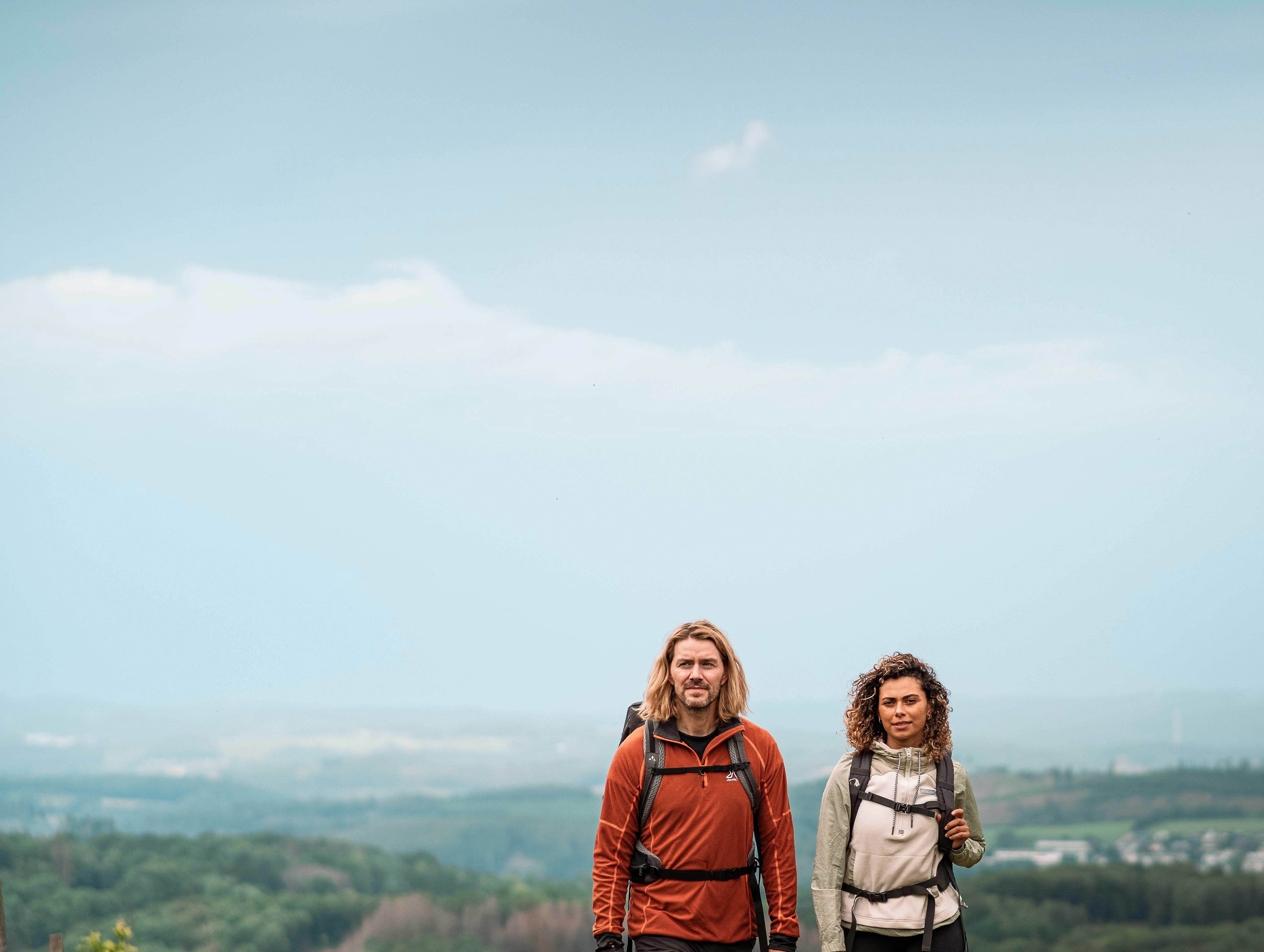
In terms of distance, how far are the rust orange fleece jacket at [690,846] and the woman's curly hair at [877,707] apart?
1.42 feet

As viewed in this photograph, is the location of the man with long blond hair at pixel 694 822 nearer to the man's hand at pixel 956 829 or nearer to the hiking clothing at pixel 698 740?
the hiking clothing at pixel 698 740

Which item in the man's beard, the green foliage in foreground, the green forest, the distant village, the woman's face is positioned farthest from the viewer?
the distant village

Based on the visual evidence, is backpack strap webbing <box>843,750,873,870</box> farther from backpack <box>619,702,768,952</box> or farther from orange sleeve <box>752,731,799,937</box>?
backpack <box>619,702,768,952</box>

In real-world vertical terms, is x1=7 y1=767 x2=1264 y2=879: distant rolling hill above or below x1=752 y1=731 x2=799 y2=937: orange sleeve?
below

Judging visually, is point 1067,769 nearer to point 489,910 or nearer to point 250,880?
point 489,910

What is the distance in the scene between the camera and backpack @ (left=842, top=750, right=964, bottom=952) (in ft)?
17.5

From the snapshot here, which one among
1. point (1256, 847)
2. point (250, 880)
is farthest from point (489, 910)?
point (1256, 847)

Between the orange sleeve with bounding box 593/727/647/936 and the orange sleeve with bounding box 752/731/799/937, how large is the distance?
0.56 metres

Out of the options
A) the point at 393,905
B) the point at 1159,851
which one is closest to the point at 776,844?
the point at 393,905

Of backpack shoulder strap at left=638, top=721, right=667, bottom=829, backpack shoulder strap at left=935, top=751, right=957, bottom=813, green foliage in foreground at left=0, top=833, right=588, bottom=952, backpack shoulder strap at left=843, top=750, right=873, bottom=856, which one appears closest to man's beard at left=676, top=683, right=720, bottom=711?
backpack shoulder strap at left=638, top=721, right=667, bottom=829

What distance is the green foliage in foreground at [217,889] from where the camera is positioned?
108375 millimetres

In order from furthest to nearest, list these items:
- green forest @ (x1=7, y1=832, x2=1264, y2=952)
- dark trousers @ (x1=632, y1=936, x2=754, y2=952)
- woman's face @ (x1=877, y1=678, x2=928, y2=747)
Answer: green forest @ (x1=7, y1=832, x2=1264, y2=952) → woman's face @ (x1=877, y1=678, x2=928, y2=747) → dark trousers @ (x1=632, y1=936, x2=754, y2=952)

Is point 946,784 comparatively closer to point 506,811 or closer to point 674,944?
point 674,944

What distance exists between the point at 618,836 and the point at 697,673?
2.58ft
